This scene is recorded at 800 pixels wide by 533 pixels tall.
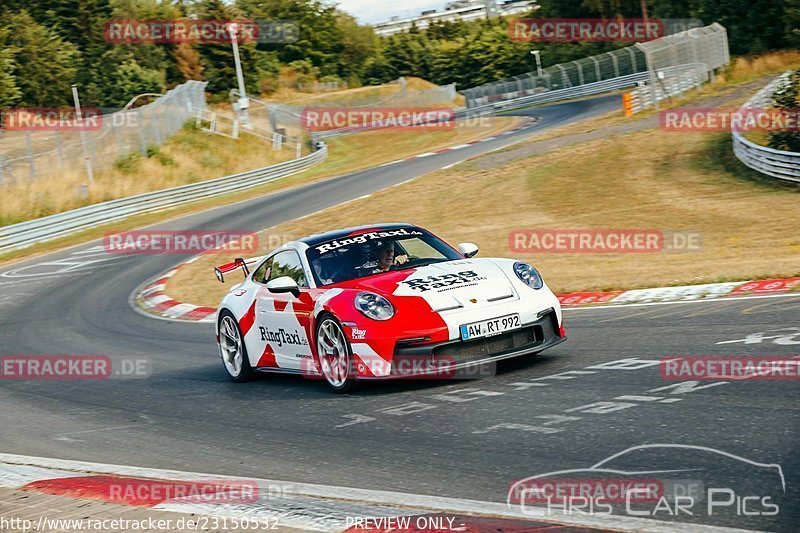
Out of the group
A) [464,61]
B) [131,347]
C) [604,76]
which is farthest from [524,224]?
[464,61]

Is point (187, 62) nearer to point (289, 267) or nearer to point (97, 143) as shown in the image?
point (97, 143)

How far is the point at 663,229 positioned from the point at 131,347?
10648mm

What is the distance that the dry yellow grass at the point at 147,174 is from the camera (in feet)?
106

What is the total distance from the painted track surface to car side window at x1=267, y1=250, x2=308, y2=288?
3.18 ft

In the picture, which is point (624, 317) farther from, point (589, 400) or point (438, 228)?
point (438, 228)

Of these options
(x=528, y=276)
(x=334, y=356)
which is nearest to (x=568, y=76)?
(x=528, y=276)

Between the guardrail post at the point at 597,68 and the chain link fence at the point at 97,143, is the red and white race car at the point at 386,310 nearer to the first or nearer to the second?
the chain link fence at the point at 97,143

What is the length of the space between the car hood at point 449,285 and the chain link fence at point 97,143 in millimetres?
25606

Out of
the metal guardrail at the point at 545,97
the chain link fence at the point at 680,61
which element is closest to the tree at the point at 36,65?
the metal guardrail at the point at 545,97

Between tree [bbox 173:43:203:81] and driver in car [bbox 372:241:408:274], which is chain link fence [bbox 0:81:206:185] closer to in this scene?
driver in car [bbox 372:241:408:274]

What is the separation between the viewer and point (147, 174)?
38.1 metres

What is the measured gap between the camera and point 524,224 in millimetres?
22250

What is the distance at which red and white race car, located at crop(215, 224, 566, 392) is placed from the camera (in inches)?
309

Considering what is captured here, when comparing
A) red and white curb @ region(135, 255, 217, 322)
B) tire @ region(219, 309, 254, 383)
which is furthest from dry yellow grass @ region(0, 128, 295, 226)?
tire @ region(219, 309, 254, 383)
